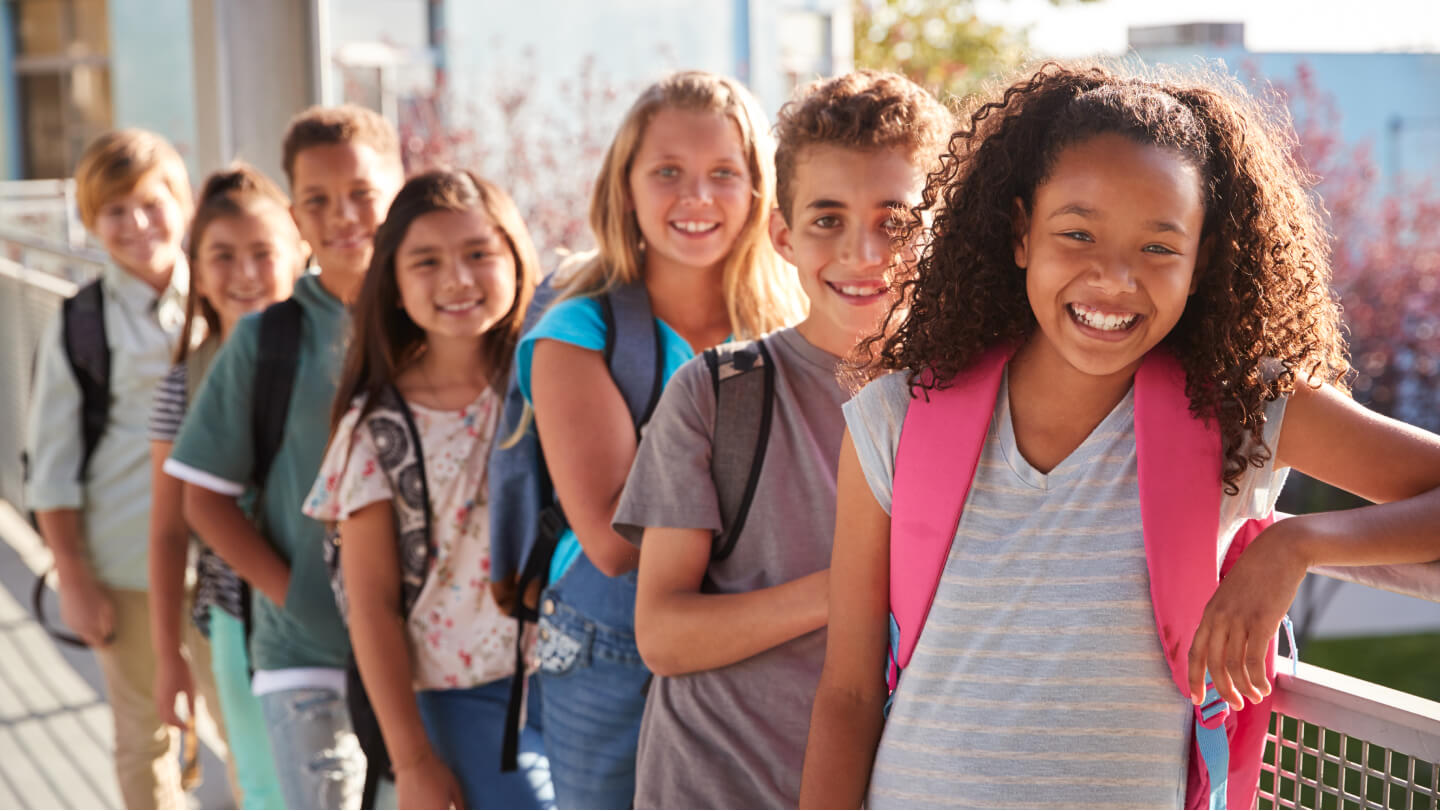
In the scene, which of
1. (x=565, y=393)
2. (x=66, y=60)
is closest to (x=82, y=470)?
(x=565, y=393)

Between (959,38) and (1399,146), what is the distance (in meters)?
3.50

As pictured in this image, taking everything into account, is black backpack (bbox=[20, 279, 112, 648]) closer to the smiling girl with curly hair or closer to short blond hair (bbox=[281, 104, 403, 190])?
short blond hair (bbox=[281, 104, 403, 190])

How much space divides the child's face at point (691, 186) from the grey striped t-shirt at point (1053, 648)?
868mm

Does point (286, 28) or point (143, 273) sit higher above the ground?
point (286, 28)

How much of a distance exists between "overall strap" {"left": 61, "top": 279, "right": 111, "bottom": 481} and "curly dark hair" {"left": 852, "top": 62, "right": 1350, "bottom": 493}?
255 centimetres

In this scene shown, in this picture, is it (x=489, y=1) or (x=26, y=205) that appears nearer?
Answer: (x=489, y=1)

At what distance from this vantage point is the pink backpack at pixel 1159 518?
1346mm

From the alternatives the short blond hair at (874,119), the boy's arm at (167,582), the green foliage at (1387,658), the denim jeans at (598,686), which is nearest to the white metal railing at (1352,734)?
the short blond hair at (874,119)

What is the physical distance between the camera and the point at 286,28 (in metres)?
4.22

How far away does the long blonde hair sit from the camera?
2271 mm

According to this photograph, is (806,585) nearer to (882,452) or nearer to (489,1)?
(882,452)

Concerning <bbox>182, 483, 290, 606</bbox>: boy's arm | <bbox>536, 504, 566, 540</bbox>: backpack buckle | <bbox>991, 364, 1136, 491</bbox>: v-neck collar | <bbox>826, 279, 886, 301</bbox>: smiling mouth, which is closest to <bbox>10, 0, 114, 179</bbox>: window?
Result: <bbox>182, 483, 290, 606</bbox>: boy's arm

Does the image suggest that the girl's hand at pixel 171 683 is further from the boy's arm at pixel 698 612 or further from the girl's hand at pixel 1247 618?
the girl's hand at pixel 1247 618

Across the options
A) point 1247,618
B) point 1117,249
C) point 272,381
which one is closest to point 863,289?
point 1117,249
